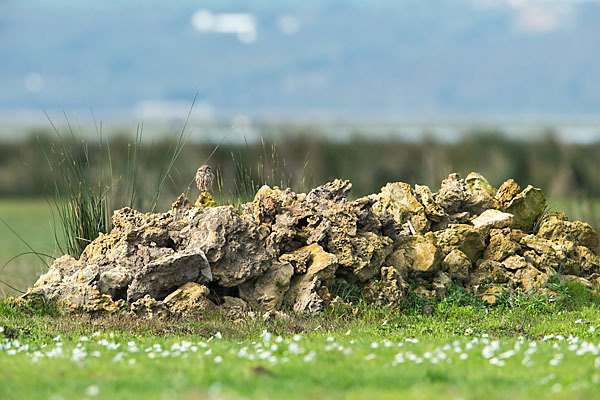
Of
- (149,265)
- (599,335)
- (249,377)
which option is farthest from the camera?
(149,265)

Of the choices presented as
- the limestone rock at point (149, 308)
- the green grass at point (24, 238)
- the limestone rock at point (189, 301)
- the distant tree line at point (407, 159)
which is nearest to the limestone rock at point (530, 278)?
the limestone rock at point (189, 301)

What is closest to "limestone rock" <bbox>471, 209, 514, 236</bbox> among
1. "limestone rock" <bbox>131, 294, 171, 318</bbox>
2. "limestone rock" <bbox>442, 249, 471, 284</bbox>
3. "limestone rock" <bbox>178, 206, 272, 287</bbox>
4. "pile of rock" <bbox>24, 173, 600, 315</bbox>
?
"pile of rock" <bbox>24, 173, 600, 315</bbox>

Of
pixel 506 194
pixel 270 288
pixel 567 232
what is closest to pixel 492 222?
pixel 506 194

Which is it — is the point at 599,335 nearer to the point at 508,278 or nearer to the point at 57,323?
the point at 508,278

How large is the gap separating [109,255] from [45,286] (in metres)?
0.96

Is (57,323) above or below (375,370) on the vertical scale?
below

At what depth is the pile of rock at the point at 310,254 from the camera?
32.5 ft

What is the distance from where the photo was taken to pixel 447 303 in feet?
35.1

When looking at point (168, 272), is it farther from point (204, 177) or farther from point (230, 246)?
point (204, 177)

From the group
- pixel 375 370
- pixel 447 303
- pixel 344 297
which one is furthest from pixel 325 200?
pixel 375 370

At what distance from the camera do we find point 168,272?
389 inches

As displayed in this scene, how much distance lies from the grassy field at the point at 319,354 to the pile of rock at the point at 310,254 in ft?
1.33

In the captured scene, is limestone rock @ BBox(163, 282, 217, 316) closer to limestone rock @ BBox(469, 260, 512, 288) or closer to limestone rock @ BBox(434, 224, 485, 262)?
limestone rock @ BBox(434, 224, 485, 262)

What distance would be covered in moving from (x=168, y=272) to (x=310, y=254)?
2.05 meters
